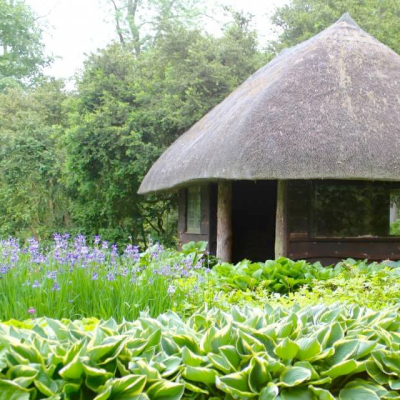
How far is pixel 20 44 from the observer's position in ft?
87.6

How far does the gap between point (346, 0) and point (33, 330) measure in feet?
59.5

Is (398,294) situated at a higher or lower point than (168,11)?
lower

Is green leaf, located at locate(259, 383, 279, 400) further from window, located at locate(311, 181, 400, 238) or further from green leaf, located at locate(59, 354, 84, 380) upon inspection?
window, located at locate(311, 181, 400, 238)

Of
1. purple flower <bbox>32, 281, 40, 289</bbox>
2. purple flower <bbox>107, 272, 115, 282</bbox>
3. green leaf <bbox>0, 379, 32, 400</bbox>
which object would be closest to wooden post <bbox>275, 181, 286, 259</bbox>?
purple flower <bbox>107, 272, 115, 282</bbox>

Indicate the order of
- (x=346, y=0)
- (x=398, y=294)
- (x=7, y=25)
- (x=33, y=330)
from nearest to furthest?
(x=33, y=330) → (x=398, y=294) → (x=346, y=0) → (x=7, y=25)

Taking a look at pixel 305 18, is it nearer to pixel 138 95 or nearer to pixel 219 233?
pixel 138 95

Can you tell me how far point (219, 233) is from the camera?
32.8 ft

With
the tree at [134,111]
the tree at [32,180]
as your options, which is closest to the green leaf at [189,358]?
the tree at [134,111]

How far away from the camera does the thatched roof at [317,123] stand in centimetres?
811

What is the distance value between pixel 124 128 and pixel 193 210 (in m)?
2.86

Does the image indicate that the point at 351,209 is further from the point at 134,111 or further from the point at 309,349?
the point at 309,349

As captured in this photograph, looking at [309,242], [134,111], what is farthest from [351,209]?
[134,111]

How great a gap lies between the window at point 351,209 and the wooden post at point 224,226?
4.81 feet

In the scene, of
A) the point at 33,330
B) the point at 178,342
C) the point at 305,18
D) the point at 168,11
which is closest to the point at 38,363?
the point at 33,330
